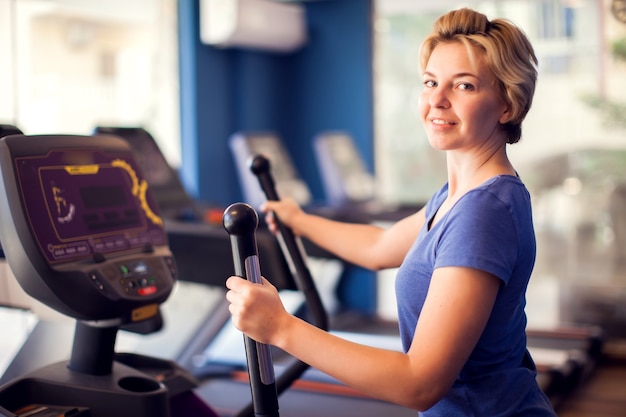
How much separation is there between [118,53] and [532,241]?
171 inches

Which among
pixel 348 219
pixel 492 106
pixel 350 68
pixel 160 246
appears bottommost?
pixel 348 219

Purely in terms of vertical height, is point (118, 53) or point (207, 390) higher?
point (118, 53)

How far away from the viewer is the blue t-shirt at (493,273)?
1399mm

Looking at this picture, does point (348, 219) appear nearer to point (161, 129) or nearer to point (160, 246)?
point (161, 129)

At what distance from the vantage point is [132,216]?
1.99 meters

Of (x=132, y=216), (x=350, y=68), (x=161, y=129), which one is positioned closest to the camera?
(x=132, y=216)

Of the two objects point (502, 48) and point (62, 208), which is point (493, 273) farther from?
point (62, 208)

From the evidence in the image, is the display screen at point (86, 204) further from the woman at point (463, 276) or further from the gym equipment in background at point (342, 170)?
the gym equipment in background at point (342, 170)

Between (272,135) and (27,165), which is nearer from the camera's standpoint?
(27,165)

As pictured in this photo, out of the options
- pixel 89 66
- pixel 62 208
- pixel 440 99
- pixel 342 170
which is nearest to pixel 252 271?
pixel 440 99

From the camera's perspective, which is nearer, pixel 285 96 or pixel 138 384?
pixel 138 384

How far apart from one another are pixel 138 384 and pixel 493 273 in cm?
98

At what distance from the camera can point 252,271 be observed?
1.42 meters

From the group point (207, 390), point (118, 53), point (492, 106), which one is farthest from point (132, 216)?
point (118, 53)
